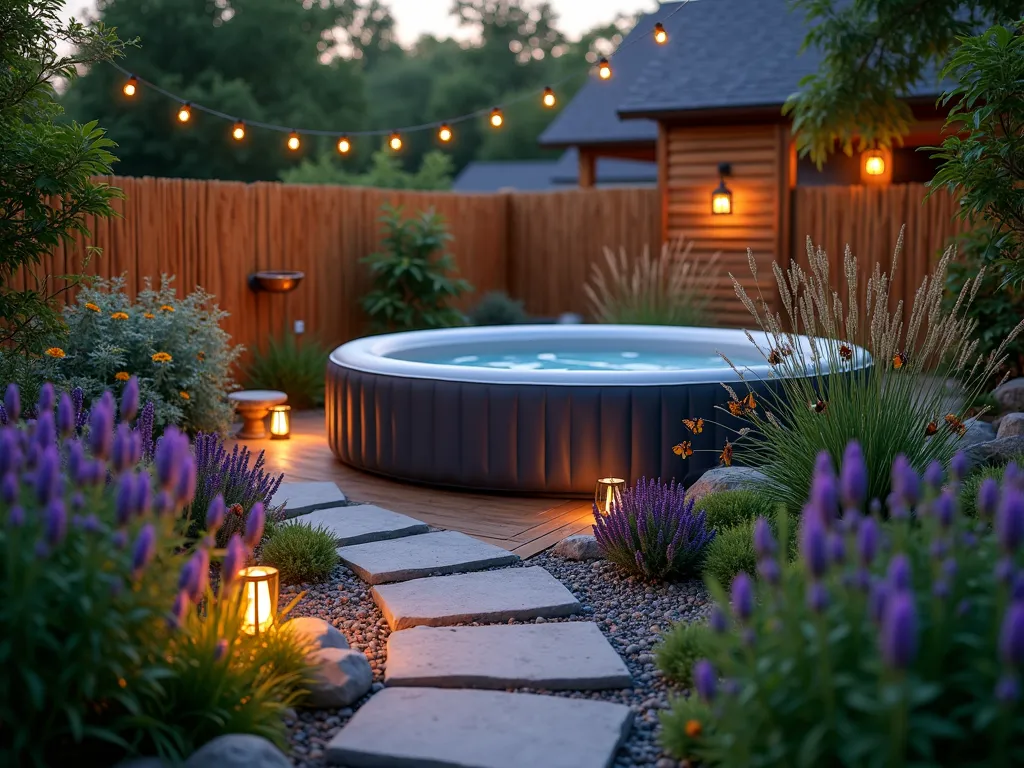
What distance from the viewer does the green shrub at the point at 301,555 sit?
3713 millimetres

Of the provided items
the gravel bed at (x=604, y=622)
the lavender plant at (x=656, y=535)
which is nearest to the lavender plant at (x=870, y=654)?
the gravel bed at (x=604, y=622)

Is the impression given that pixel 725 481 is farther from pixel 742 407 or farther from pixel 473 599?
pixel 473 599

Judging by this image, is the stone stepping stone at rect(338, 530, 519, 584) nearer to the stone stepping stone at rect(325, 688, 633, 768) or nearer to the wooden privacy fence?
the stone stepping stone at rect(325, 688, 633, 768)

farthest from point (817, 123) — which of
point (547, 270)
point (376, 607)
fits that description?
point (376, 607)

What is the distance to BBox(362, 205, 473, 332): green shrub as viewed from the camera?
30.5ft

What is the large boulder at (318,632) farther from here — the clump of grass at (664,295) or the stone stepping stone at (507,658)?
the clump of grass at (664,295)

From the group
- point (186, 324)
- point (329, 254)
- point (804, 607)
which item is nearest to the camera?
point (804, 607)

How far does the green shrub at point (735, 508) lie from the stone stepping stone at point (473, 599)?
693 mm

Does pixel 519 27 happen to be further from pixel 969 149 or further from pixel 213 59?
pixel 969 149

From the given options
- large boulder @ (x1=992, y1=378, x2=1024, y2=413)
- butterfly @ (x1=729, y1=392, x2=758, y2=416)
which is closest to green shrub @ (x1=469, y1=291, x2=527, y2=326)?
large boulder @ (x1=992, y1=378, x2=1024, y2=413)

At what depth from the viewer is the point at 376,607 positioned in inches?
140

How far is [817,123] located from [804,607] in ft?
21.4

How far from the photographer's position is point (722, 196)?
10.3 meters

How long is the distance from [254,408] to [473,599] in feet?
11.8
